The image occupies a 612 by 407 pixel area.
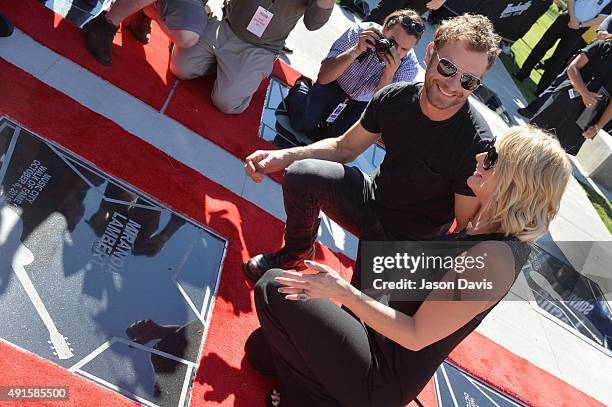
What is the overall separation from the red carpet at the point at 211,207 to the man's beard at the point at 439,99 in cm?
114

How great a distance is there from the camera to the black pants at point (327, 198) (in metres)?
2.45

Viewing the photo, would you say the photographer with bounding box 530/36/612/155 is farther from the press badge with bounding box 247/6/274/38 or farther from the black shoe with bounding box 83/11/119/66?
the black shoe with bounding box 83/11/119/66

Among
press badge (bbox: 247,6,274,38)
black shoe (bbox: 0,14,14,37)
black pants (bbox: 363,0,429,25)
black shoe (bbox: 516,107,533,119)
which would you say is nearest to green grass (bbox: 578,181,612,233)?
black shoe (bbox: 516,107,533,119)

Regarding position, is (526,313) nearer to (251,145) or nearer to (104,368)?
(251,145)

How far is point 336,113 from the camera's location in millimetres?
3719

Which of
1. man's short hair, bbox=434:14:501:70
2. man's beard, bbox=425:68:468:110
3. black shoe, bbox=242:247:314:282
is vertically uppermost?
man's short hair, bbox=434:14:501:70

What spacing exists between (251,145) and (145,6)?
1109mm

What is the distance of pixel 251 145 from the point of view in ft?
11.4

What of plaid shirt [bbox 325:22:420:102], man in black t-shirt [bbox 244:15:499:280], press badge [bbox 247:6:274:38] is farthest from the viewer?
plaid shirt [bbox 325:22:420:102]

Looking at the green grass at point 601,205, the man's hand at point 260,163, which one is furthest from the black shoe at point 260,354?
the green grass at point 601,205

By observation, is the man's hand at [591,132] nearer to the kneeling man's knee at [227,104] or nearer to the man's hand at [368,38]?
the man's hand at [368,38]

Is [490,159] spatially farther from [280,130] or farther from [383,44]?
[280,130]

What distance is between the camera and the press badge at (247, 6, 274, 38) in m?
3.35

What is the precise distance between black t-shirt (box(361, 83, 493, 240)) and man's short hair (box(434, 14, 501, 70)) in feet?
0.82
